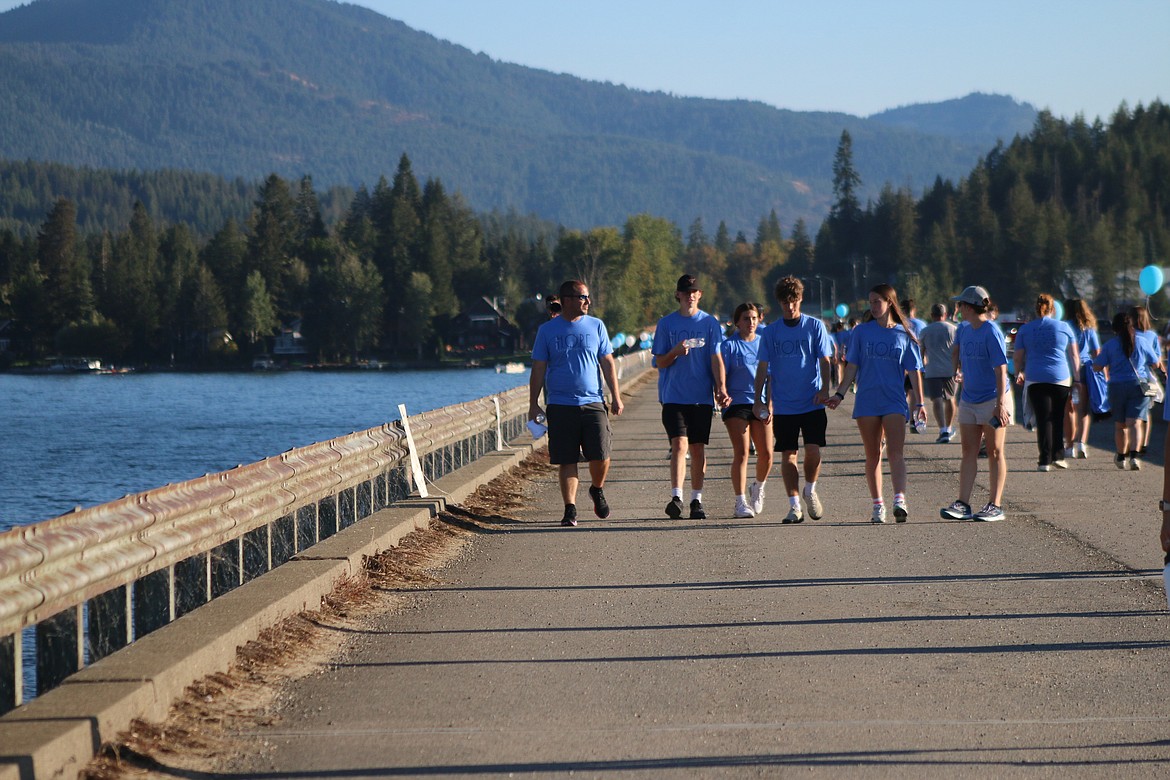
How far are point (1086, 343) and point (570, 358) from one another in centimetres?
874

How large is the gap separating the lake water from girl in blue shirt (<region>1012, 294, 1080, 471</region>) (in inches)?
602

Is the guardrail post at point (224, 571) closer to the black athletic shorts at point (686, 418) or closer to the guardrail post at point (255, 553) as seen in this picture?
the guardrail post at point (255, 553)

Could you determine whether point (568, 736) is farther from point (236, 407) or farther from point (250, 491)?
point (236, 407)

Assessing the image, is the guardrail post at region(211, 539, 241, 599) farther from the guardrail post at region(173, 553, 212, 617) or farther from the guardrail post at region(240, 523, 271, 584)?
the guardrail post at region(173, 553, 212, 617)

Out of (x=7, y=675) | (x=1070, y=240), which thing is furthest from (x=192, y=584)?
(x=1070, y=240)

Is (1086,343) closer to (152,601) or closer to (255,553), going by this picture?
(255,553)

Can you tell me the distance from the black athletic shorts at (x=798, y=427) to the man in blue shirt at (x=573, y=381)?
4.47 ft

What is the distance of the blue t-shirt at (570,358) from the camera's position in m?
12.0

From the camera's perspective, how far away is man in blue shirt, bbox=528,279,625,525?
1205 cm

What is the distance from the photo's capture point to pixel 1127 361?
17.0 meters

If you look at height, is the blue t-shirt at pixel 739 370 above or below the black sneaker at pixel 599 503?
above

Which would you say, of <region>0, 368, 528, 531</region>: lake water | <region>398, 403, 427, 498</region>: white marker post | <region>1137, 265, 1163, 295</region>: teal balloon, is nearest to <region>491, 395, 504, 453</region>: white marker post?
<region>398, 403, 427, 498</region>: white marker post

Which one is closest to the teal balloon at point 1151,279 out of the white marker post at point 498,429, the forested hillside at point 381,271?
the white marker post at point 498,429

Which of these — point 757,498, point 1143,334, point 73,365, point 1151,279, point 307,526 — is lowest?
point 73,365
